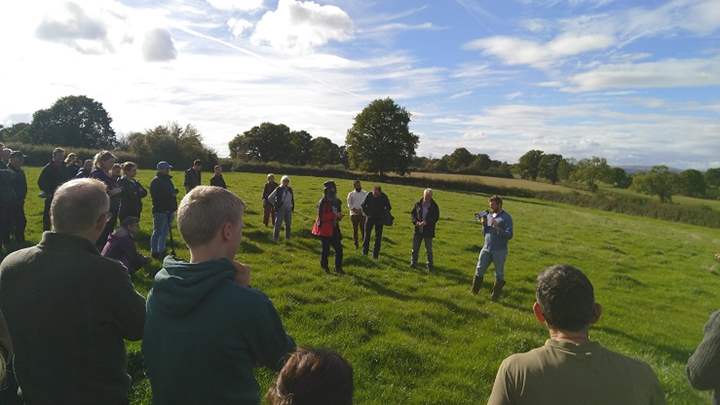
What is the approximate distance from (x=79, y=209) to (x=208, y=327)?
4.48ft

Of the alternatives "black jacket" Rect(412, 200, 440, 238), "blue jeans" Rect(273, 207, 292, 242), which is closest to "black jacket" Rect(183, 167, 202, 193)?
"blue jeans" Rect(273, 207, 292, 242)

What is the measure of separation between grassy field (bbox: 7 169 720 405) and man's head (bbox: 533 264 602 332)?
3.40m

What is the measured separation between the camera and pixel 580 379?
8.10 ft

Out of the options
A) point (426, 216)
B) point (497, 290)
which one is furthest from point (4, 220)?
point (497, 290)

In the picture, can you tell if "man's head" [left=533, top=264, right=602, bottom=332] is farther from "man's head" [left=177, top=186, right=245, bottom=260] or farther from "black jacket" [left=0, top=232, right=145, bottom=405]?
"black jacket" [left=0, top=232, right=145, bottom=405]

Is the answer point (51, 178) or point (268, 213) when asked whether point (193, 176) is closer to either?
point (268, 213)

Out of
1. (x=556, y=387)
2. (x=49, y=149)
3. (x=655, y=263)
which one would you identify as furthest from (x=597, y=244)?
(x=49, y=149)

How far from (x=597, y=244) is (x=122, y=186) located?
21172 millimetres

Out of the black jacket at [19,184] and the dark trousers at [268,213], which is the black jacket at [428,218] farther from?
the black jacket at [19,184]

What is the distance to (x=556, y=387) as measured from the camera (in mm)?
2496

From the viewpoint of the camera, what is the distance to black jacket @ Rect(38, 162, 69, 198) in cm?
1088

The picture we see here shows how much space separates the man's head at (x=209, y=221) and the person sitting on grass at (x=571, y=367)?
1.71 m

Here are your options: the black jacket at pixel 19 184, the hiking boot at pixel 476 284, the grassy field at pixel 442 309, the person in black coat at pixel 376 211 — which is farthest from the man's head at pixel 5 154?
the hiking boot at pixel 476 284

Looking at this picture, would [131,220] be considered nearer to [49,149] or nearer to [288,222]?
[288,222]
